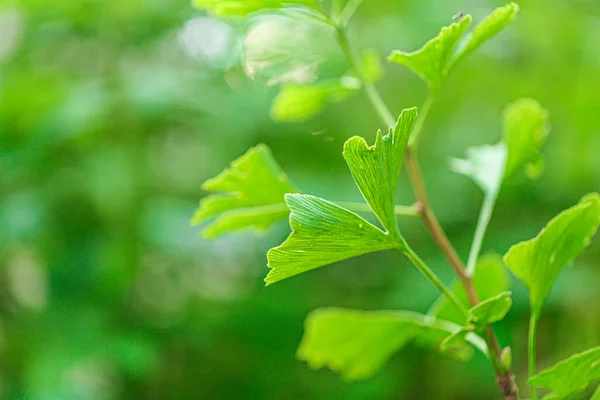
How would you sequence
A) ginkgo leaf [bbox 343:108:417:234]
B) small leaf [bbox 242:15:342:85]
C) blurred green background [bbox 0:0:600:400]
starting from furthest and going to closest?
blurred green background [bbox 0:0:600:400]
small leaf [bbox 242:15:342:85]
ginkgo leaf [bbox 343:108:417:234]

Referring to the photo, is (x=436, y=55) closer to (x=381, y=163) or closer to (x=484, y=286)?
(x=381, y=163)

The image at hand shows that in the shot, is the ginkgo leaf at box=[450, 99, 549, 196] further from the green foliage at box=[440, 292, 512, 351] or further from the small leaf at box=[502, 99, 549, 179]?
the green foliage at box=[440, 292, 512, 351]

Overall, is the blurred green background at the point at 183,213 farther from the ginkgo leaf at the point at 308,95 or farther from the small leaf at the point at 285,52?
the ginkgo leaf at the point at 308,95

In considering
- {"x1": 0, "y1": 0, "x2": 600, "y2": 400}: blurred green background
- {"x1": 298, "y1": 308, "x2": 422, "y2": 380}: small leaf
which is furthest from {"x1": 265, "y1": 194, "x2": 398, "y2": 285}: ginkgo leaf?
{"x1": 0, "y1": 0, "x2": 600, "y2": 400}: blurred green background

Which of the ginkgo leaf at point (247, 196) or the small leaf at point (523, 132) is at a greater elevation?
the small leaf at point (523, 132)

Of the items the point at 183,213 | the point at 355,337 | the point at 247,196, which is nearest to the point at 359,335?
the point at 355,337

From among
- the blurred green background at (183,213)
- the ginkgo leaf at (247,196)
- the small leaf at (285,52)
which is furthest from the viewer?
the blurred green background at (183,213)

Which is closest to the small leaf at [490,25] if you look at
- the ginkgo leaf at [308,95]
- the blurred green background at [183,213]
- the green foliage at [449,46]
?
the green foliage at [449,46]
